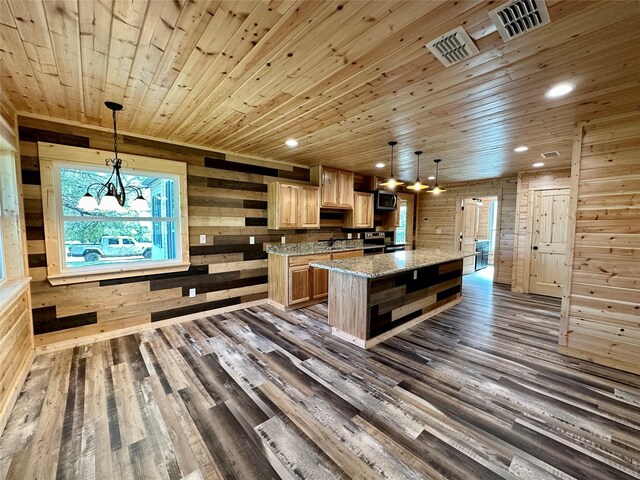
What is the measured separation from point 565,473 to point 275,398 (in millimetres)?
1947

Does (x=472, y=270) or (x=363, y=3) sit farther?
(x=472, y=270)

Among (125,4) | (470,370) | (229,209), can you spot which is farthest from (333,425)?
(229,209)

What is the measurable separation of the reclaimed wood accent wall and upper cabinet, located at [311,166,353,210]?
3561 mm

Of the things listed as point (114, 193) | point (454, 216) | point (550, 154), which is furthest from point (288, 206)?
point (454, 216)

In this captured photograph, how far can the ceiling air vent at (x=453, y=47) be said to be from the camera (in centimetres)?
160

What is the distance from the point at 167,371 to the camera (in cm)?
261

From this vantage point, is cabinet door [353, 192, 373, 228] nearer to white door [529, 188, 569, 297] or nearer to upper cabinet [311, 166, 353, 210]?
upper cabinet [311, 166, 353, 210]

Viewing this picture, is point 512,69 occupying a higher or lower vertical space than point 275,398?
higher

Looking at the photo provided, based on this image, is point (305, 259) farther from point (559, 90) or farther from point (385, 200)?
point (559, 90)

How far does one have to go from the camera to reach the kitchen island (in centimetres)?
314

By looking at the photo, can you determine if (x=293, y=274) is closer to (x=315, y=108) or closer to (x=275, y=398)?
(x=275, y=398)

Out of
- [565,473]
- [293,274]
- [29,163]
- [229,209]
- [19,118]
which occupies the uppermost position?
[19,118]

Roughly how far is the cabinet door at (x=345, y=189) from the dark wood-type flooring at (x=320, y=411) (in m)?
3.17

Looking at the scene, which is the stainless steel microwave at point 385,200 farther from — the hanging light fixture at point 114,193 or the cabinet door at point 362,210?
the hanging light fixture at point 114,193
